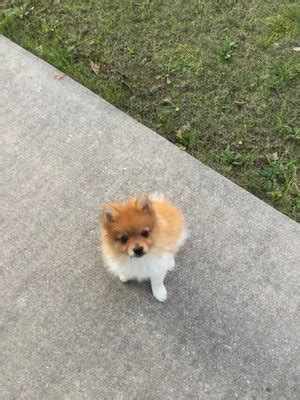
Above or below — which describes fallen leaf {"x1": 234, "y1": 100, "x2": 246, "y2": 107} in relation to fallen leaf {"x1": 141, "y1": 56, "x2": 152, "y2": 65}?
below

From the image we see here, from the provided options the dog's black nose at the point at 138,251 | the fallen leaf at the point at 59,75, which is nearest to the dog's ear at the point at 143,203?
the dog's black nose at the point at 138,251

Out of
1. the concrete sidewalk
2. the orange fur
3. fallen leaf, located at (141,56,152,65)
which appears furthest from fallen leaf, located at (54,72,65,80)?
the orange fur

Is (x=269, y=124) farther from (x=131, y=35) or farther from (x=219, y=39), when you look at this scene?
(x=131, y=35)

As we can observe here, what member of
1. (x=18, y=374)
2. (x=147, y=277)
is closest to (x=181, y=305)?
(x=147, y=277)

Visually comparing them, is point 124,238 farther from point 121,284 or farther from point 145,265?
point 121,284

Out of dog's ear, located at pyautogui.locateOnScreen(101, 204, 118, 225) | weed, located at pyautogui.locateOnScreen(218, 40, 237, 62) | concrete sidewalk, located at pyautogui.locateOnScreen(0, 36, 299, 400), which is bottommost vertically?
concrete sidewalk, located at pyautogui.locateOnScreen(0, 36, 299, 400)

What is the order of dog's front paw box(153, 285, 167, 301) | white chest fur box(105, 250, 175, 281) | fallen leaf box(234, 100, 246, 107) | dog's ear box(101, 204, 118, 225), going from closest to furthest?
1. dog's ear box(101, 204, 118, 225)
2. white chest fur box(105, 250, 175, 281)
3. dog's front paw box(153, 285, 167, 301)
4. fallen leaf box(234, 100, 246, 107)

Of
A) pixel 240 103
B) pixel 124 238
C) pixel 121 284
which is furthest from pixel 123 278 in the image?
pixel 240 103

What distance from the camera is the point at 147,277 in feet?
10.6

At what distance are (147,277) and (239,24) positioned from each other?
126 inches

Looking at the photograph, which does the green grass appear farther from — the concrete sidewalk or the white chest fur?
the white chest fur

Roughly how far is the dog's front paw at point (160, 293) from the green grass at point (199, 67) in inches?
52.2

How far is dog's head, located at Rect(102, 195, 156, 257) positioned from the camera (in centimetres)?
266

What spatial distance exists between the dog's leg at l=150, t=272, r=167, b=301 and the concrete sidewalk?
8 centimetres
